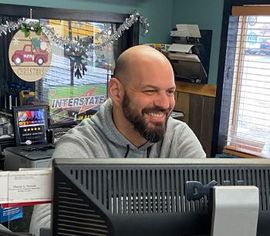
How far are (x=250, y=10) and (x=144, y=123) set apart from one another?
7.53ft

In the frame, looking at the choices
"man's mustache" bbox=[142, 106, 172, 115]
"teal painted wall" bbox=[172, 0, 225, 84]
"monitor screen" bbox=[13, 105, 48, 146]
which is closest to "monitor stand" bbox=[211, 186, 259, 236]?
"man's mustache" bbox=[142, 106, 172, 115]

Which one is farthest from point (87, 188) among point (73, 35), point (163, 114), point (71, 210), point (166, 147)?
point (73, 35)

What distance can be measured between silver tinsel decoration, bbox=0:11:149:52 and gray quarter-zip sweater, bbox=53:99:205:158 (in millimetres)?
2028

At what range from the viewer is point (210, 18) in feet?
13.1

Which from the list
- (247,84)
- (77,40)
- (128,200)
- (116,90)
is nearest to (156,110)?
(116,90)

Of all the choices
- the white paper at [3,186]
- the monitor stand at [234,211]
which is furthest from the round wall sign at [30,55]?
the monitor stand at [234,211]

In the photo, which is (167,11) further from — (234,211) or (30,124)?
(234,211)

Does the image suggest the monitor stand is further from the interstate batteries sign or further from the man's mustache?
the interstate batteries sign

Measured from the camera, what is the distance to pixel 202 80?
13.2 feet

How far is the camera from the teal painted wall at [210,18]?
3.94 meters

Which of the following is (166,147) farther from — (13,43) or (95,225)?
(13,43)

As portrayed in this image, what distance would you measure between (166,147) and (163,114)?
1.24 feet

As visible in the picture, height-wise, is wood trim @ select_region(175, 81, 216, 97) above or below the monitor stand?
below

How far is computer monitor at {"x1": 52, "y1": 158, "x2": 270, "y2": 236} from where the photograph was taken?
2.44ft
